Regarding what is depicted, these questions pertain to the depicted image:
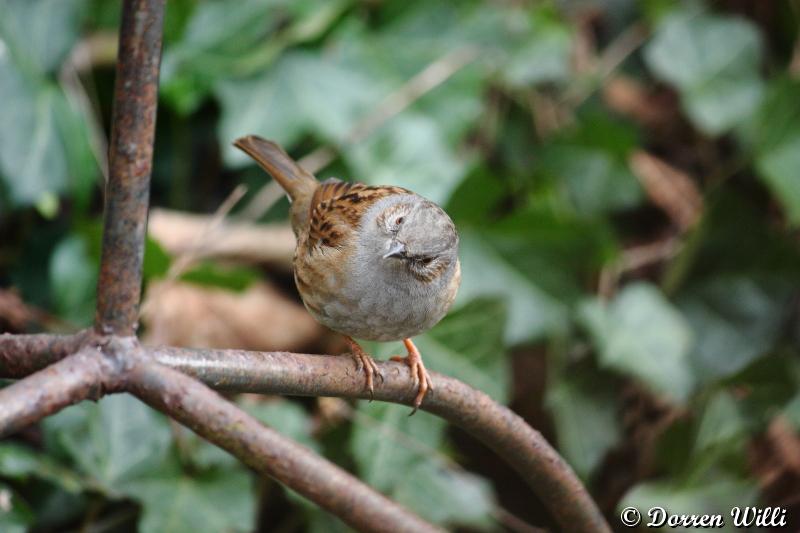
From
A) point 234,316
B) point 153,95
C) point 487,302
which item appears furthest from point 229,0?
point 153,95

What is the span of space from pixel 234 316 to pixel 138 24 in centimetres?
244

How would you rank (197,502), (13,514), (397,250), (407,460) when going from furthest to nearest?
(407,460) → (197,502) → (13,514) → (397,250)

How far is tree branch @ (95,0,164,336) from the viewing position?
156cm

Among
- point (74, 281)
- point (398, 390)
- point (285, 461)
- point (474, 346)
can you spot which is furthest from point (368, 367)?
point (74, 281)

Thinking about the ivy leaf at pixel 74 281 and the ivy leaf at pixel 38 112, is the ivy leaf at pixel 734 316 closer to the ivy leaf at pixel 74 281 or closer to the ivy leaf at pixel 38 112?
the ivy leaf at pixel 74 281

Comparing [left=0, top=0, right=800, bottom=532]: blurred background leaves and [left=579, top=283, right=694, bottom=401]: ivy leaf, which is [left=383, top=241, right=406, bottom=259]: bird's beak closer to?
[left=0, top=0, right=800, bottom=532]: blurred background leaves

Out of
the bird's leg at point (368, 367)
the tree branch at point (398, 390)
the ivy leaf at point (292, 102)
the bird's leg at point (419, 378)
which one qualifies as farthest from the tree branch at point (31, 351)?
the ivy leaf at point (292, 102)

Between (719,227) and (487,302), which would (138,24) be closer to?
(487,302)

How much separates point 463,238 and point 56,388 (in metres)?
2.43

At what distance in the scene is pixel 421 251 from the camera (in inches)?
88.0

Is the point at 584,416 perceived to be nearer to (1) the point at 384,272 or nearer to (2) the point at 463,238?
(2) the point at 463,238

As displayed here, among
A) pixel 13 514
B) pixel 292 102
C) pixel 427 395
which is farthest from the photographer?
pixel 292 102

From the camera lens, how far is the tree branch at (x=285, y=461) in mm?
1550

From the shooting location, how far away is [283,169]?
306 centimetres
